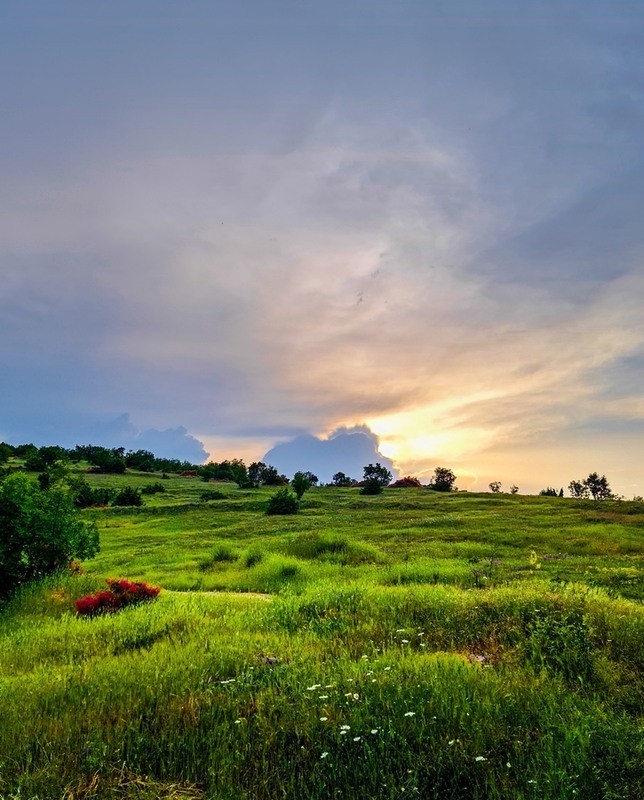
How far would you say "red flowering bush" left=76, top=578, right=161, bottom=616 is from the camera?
12828 mm

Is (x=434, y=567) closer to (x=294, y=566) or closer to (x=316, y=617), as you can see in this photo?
(x=294, y=566)

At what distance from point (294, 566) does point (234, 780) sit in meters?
15.0

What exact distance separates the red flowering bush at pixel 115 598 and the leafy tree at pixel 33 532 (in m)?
3.22

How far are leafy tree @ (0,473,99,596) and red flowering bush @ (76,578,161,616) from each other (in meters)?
3.22

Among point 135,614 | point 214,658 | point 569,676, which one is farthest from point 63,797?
point 135,614

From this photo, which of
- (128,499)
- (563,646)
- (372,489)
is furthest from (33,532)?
(372,489)

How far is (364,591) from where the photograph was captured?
1232 centimetres

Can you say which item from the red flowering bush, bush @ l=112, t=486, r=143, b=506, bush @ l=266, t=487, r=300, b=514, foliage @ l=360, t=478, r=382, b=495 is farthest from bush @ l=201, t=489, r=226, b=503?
the red flowering bush

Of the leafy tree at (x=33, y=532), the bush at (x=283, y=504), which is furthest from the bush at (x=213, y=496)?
the leafy tree at (x=33, y=532)

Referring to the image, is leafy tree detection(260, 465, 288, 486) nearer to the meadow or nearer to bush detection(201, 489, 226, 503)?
bush detection(201, 489, 226, 503)

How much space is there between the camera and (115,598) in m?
13.5

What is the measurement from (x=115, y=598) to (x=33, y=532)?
4838 mm

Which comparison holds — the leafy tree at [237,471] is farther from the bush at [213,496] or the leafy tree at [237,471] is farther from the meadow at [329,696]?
the meadow at [329,696]

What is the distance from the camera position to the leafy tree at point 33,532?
15.5 metres
